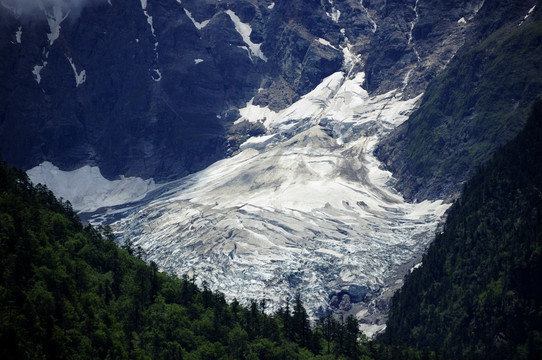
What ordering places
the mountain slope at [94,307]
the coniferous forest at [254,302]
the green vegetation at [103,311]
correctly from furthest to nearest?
1. the coniferous forest at [254,302]
2. the green vegetation at [103,311]
3. the mountain slope at [94,307]

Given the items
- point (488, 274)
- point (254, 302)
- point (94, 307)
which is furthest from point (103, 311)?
point (488, 274)

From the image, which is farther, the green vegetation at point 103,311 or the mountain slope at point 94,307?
the green vegetation at point 103,311

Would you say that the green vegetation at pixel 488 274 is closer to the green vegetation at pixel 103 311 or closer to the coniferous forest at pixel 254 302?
the coniferous forest at pixel 254 302

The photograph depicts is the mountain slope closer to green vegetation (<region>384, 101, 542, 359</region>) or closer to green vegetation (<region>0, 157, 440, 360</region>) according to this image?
green vegetation (<region>0, 157, 440, 360</region>)

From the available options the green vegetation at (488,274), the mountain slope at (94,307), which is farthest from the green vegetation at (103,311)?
the green vegetation at (488,274)

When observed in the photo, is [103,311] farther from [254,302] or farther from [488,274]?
[488,274]
